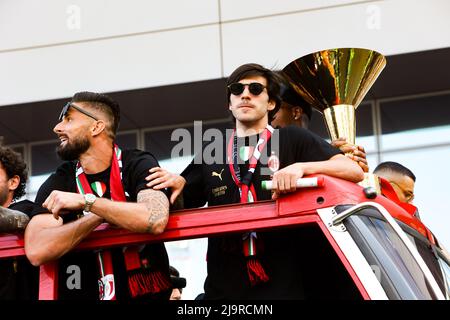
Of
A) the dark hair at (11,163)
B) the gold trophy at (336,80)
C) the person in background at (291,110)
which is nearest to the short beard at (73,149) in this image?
the dark hair at (11,163)

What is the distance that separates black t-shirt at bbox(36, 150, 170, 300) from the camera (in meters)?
5.07

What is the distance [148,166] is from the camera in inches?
209

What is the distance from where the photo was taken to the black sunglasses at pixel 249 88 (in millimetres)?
5602

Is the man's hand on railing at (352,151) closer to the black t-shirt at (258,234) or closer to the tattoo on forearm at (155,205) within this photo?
the black t-shirt at (258,234)

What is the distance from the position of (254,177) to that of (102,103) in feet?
3.77

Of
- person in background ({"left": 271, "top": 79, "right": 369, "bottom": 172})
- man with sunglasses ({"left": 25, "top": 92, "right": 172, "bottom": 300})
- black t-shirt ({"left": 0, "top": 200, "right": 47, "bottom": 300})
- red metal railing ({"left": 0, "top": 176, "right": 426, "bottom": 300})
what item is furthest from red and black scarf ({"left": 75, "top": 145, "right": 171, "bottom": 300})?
person in background ({"left": 271, "top": 79, "right": 369, "bottom": 172})

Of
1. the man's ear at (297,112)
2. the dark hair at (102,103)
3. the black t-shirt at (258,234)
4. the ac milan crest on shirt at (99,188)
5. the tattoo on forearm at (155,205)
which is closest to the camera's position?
the tattoo on forearm at (155,205)

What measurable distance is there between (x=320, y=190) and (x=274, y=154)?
1.96 feet

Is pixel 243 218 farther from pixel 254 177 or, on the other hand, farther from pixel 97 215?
pixel 97 215

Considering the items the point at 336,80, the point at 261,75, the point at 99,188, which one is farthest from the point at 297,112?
the point at 99,188

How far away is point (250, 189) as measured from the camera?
16.8 ft

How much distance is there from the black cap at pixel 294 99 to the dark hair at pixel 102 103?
107 cm

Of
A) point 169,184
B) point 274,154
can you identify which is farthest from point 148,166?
point 274,154
